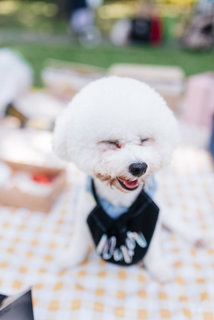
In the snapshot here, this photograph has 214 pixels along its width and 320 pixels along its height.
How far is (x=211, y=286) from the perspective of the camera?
97 centimetres

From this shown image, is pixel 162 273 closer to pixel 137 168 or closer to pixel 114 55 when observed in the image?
pixel 137 168

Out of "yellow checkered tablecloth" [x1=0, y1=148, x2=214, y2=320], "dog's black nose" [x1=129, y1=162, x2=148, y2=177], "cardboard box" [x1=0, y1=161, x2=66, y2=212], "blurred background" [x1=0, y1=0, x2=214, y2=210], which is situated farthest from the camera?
"blurred background" [x1=0, y1=0, x2=214, y2=210]

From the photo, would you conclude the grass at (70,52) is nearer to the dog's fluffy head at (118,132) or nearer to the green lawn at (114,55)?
the green lawn at (114,55)

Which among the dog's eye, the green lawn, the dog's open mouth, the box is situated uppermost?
the green lawn

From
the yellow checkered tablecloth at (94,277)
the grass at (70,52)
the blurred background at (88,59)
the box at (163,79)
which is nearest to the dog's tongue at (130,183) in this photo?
the yellow checkered tablecloth at (94,277)

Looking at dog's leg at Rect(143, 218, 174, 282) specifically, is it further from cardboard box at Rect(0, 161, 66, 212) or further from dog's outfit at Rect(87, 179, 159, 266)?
cardboard box at Rect(0, 161, 66, 212)

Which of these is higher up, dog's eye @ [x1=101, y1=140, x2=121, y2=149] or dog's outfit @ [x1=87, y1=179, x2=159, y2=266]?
dog's eye @ [x1=101, y1=140, x2=121, y2=149]

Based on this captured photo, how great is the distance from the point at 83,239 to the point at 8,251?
26 cm

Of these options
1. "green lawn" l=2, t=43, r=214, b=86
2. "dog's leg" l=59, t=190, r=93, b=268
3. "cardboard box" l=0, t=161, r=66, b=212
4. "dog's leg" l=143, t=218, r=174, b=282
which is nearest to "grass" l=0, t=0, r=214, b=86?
"green lawn" l=2, t=43, r=214, b=86

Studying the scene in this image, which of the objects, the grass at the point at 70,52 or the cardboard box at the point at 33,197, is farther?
the grass at the point at 70,52

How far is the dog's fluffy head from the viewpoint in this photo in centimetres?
74

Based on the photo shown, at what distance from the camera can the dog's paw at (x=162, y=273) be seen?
38.5 inches

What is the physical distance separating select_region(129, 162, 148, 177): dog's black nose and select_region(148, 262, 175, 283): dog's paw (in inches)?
15.0

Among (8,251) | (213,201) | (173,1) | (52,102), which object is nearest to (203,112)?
(213,201)
